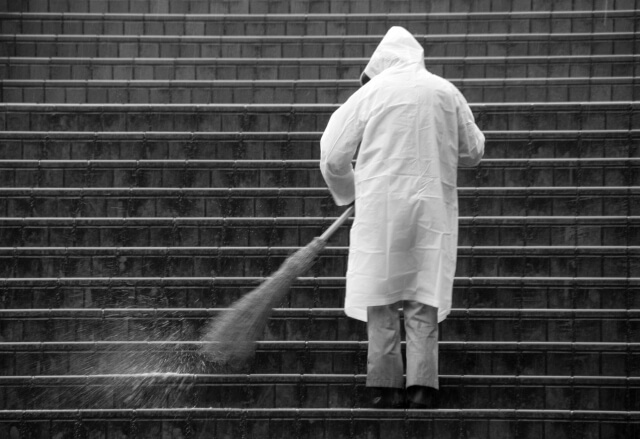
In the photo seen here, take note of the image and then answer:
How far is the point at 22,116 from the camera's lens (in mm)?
8914

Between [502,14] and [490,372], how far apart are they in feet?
11.7

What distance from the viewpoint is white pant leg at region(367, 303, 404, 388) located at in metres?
6.21

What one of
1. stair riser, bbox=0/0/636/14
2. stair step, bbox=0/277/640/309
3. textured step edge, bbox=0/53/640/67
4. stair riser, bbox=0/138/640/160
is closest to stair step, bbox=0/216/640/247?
stair step, bbox=0/277/640/309

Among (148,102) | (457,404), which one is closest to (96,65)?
(148,102)

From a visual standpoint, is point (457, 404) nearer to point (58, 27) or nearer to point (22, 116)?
point (22, 116)

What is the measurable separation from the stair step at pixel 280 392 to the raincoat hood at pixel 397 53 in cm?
183

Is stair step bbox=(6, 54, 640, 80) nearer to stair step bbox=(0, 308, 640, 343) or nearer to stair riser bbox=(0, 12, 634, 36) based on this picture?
stair riser bbox=(0, 12, 634, 36)

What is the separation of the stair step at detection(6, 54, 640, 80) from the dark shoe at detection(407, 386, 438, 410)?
371 centimetres

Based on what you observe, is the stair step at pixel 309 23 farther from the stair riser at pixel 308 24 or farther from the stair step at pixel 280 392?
the stair step at pixel 280 392

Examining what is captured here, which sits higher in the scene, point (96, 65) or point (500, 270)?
point (96, 65)

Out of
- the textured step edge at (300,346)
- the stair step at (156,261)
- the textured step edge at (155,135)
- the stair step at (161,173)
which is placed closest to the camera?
the textured step edge at (300,346)

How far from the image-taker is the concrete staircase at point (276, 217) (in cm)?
712

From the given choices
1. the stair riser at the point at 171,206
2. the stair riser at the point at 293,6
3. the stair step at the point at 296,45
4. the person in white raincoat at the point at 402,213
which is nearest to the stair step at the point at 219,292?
the stair riser at the point at 171,206

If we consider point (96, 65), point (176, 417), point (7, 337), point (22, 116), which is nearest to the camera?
point (176, 417)
